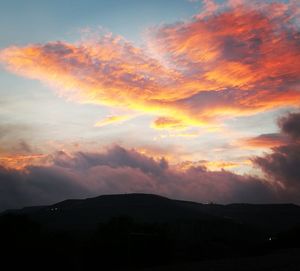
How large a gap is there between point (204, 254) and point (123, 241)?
30713mm

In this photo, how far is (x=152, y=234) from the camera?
72.2 meters

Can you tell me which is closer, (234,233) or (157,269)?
(157,269)

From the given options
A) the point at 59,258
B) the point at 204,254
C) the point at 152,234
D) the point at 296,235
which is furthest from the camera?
the point at 296,235

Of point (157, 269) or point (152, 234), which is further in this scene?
point (152, 234)

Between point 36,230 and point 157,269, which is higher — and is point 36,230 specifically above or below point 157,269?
above

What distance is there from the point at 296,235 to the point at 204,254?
102 feet

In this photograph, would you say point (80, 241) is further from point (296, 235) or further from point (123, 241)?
point (296, 235)

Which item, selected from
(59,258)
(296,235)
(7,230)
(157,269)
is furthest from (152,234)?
(296,235)

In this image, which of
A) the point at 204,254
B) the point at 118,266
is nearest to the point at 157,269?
the point at 118,266

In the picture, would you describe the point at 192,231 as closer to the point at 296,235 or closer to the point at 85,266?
the point at 296,235

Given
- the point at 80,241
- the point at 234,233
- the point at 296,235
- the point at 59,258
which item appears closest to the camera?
the point at 59,258

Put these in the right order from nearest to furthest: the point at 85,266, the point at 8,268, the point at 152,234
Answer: the point at 8,268 → the point at 85,266 → the point at 152,234

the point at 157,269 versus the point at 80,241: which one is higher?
the point at 80,241

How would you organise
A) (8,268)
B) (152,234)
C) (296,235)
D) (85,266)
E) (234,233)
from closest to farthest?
(8,268), (85,266), (152,234), (296,235), (234,233)
